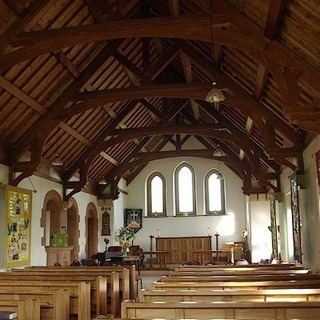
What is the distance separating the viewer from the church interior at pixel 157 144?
6449mm

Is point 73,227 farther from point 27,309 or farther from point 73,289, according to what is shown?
point 27,309

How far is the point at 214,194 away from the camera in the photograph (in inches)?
738

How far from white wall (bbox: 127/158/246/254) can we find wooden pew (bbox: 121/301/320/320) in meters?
14.2

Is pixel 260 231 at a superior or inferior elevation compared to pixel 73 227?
inferior

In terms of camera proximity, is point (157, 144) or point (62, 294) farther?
point (157, 144)

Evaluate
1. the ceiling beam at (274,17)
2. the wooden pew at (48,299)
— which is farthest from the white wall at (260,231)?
the wooden pew at (48,299)

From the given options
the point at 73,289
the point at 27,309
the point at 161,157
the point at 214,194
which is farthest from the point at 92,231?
the point at 27,309

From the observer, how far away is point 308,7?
18.1 ft

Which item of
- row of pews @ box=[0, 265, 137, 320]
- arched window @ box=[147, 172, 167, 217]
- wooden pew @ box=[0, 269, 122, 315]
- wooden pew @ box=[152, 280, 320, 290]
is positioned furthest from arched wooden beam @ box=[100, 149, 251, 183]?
wooden pew @ box=[152, 280, 320, 290]

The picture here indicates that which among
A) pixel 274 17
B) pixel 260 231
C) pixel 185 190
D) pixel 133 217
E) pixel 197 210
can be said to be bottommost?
pixel 260 231

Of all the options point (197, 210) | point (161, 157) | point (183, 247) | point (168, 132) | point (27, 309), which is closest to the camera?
point (27, 309)

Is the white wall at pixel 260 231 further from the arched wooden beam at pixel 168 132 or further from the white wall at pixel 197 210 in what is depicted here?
the arched wooden beam at pixel 168 132

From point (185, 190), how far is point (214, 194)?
1229 millimetres

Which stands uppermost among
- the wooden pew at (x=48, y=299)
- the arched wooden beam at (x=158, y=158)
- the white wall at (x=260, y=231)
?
the arched wooden beam at (x=158, y=158)
